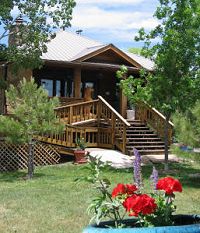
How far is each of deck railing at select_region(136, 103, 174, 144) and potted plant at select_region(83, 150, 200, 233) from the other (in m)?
16.8

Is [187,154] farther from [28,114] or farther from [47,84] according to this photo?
[47,84]

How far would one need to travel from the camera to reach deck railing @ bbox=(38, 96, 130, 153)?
1945 centimetres

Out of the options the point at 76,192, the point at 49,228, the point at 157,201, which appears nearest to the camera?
the point at 157,201

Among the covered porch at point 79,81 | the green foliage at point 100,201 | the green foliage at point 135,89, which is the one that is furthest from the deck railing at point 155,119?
the green foliage at point 100,201

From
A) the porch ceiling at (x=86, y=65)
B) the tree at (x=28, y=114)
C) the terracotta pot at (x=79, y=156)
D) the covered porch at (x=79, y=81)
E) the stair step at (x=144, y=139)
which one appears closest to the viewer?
the tree at (x=28, y=114)

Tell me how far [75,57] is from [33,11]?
5996 mm

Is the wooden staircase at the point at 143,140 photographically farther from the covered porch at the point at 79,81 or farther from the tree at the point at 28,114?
the tree at the point at 28,114

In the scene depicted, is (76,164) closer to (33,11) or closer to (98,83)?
(33,11)

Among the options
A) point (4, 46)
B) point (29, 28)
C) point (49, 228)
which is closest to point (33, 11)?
point (29, 28)

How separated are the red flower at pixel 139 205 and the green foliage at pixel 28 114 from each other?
10385 mm

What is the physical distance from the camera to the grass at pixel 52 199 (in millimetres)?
7828

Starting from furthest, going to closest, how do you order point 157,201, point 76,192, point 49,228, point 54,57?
point 54,57 < point 76,192 < point 49,228 < point 157,201

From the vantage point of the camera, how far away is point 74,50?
25.6 m

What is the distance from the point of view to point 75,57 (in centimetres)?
2348
